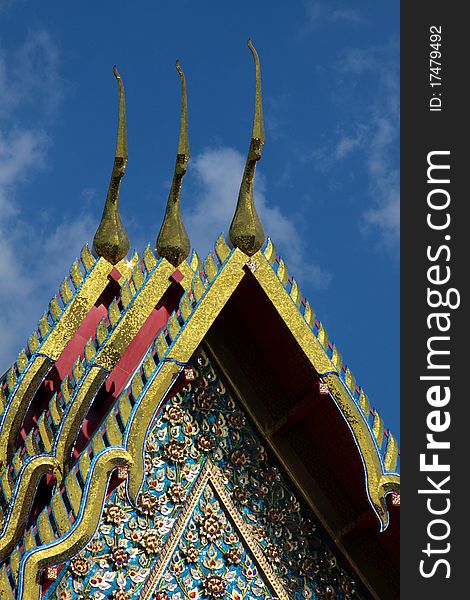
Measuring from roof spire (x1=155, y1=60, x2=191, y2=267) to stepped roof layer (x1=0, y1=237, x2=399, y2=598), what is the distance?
0.12 metres

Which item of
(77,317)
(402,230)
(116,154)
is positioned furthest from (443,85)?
(77,317)

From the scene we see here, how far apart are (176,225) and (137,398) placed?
4.75 feet

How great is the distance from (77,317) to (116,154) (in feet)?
3.48

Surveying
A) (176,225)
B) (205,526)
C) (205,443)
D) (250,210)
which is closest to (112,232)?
(176,225)

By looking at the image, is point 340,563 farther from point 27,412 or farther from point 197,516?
point 27,412

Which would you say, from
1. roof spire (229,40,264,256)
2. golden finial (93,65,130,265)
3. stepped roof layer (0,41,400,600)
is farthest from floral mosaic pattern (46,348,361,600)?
golden finial (93,65,130,265)

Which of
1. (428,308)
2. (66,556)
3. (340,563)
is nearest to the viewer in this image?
(66,556)

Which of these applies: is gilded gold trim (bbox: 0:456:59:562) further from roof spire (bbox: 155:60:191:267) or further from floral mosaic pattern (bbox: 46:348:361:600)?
roof spire (bbox: 155:60:191:267)

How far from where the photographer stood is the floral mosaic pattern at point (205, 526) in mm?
9141

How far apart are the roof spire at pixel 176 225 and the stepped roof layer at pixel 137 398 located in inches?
4.6

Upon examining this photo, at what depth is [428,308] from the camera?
9.05 meters

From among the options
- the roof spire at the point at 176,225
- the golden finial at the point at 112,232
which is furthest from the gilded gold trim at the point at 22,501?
the golden finial at the point at 112,232

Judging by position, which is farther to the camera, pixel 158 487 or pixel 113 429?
pixel 158 487

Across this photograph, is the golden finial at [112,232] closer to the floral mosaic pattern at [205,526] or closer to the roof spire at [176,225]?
the roof spire at [176,225]
